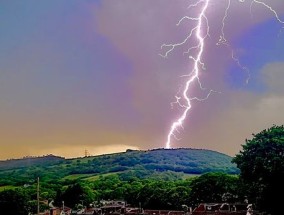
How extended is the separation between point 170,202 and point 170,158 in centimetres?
11937

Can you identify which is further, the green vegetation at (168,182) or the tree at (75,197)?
the tree at (75,197)

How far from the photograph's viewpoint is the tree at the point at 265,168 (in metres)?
34.9

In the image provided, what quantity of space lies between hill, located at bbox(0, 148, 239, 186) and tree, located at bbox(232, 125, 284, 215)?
10813cm

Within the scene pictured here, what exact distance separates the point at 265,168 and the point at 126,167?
136 m

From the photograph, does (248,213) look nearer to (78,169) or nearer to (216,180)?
(216,180)

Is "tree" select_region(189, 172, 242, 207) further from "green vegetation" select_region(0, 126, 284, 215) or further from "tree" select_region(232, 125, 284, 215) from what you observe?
"tree" select_region(232, 125, 284, 215)

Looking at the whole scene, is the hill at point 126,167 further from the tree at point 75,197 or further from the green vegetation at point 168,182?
the tree at point 75,197

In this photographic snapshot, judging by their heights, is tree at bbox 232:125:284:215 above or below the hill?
below

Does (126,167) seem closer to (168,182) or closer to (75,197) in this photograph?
(168,182)

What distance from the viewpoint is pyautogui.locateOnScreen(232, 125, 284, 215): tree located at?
34.9m

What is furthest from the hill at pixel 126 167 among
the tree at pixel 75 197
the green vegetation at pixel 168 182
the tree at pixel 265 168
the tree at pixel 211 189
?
the tree at pixel 265 168

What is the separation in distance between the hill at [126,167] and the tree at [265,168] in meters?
108

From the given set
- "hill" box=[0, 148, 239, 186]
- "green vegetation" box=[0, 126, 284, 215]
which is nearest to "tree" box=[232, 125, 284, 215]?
"green vegetation" box=[0, 126, 284, 215]

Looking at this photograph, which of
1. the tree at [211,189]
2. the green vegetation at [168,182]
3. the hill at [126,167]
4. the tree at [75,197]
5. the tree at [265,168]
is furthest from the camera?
the hill at [126,167]
